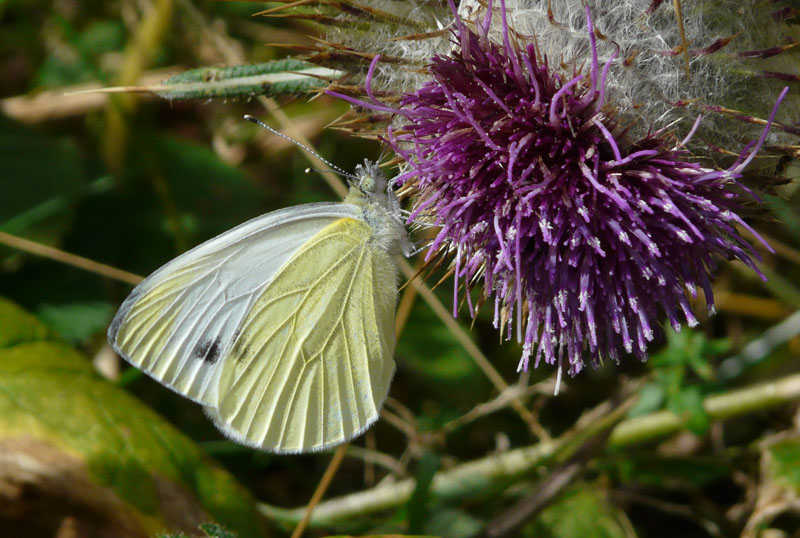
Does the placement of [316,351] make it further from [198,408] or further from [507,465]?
[198,408]

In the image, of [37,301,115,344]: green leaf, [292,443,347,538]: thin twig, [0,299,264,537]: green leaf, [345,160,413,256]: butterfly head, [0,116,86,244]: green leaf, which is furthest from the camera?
[0,116,86,244]: green leaf

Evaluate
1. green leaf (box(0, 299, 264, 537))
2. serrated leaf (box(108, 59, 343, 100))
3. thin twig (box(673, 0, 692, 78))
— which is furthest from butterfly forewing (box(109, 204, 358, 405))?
thin twig (box(673, 0, 692, 78))

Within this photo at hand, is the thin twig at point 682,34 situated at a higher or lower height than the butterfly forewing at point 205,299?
higher

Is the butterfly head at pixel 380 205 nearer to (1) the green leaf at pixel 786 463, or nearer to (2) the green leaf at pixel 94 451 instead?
(2) the green leaf at pixel 94 451

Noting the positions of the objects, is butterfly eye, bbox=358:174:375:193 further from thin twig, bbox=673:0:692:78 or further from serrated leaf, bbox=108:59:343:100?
thin twig, bbox=673:0:692:78

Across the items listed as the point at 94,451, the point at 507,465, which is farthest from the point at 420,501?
the point at 94,451

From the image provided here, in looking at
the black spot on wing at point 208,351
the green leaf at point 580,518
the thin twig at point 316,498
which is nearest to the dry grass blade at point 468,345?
the green leaf at point 580,518

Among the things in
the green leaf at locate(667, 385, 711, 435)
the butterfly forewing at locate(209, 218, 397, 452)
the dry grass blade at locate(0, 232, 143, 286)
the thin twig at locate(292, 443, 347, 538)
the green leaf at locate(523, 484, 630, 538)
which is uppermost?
the dry grass blade at locate(0, 232, 143, 286)
